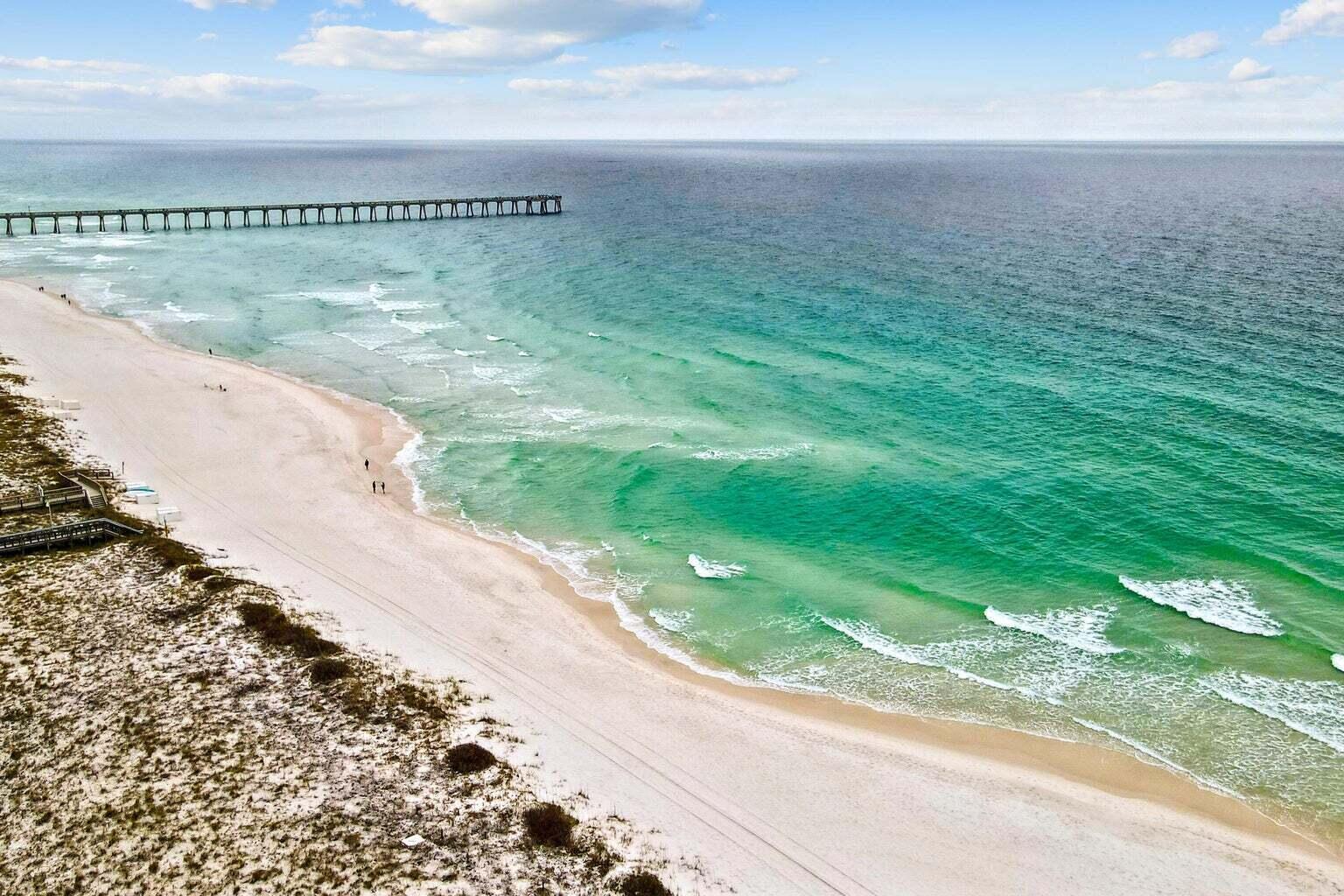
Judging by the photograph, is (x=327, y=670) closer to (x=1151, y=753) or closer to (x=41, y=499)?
(x=41, y=499)

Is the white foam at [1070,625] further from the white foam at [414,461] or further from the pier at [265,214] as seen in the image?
the pier at [265,214]

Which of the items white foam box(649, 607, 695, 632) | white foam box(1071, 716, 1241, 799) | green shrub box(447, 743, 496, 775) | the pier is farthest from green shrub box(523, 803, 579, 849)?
the pier

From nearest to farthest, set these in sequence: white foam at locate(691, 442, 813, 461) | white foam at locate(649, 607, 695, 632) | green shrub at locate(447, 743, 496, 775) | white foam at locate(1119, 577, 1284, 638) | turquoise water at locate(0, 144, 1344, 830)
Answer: green shrub at locate(447, 743, 496, 775)
turquoise water at locate(0, 144, 1344, 830)
white foam at locate(1119, 577, 1284, 638)
white foam at locate(649, 607, 695, 632)
white foam at locate(691, 442, 813, 461)

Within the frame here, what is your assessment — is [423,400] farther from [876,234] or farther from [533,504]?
[876,234]

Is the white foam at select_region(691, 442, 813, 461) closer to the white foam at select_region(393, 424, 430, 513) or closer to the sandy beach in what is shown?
the sandy beach

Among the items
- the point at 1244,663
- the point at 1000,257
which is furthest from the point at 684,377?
the point at 1000,257

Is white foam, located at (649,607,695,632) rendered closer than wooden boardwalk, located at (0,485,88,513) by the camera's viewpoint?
Yes
